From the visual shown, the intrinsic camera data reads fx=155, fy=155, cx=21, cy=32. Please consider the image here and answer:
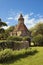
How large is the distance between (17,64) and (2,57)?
180 cm

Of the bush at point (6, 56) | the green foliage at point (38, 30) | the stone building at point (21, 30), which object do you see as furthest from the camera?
the green foliage at point (38, 30)

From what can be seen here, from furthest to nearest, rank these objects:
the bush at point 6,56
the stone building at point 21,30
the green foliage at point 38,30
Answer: the green foliage at point 38,30 < the stone building at point 21,30 < the bush at point 6,56

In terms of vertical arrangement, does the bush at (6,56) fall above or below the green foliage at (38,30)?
below

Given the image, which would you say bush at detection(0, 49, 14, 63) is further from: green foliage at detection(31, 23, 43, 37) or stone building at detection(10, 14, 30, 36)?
green foliage at detection(31, 23, 43, 37)

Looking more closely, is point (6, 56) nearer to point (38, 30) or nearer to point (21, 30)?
point (21, 30)

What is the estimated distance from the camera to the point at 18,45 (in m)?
20.9

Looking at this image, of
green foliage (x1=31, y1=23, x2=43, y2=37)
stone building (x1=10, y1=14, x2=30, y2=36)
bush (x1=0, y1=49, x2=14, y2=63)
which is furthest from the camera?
green foliage (x1=31, y1=23, x2=43, y2=37)

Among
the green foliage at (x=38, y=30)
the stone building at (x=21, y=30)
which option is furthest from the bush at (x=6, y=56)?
the green foliage at (x=38, y=30)

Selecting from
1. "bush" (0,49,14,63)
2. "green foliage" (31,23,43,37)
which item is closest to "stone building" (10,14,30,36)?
"green foliage" (31,23,43,37)

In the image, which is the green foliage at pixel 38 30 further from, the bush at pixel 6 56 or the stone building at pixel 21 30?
the bush at pixel 6 56

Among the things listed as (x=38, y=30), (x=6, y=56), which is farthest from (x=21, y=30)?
(x=6, y=56)

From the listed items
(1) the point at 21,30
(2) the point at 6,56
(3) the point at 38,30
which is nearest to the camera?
(2) the point at 6,56

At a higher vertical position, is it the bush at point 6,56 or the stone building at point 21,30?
the stone building at point 21,30

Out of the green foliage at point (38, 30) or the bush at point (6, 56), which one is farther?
the green foliage at point (38, 30)
